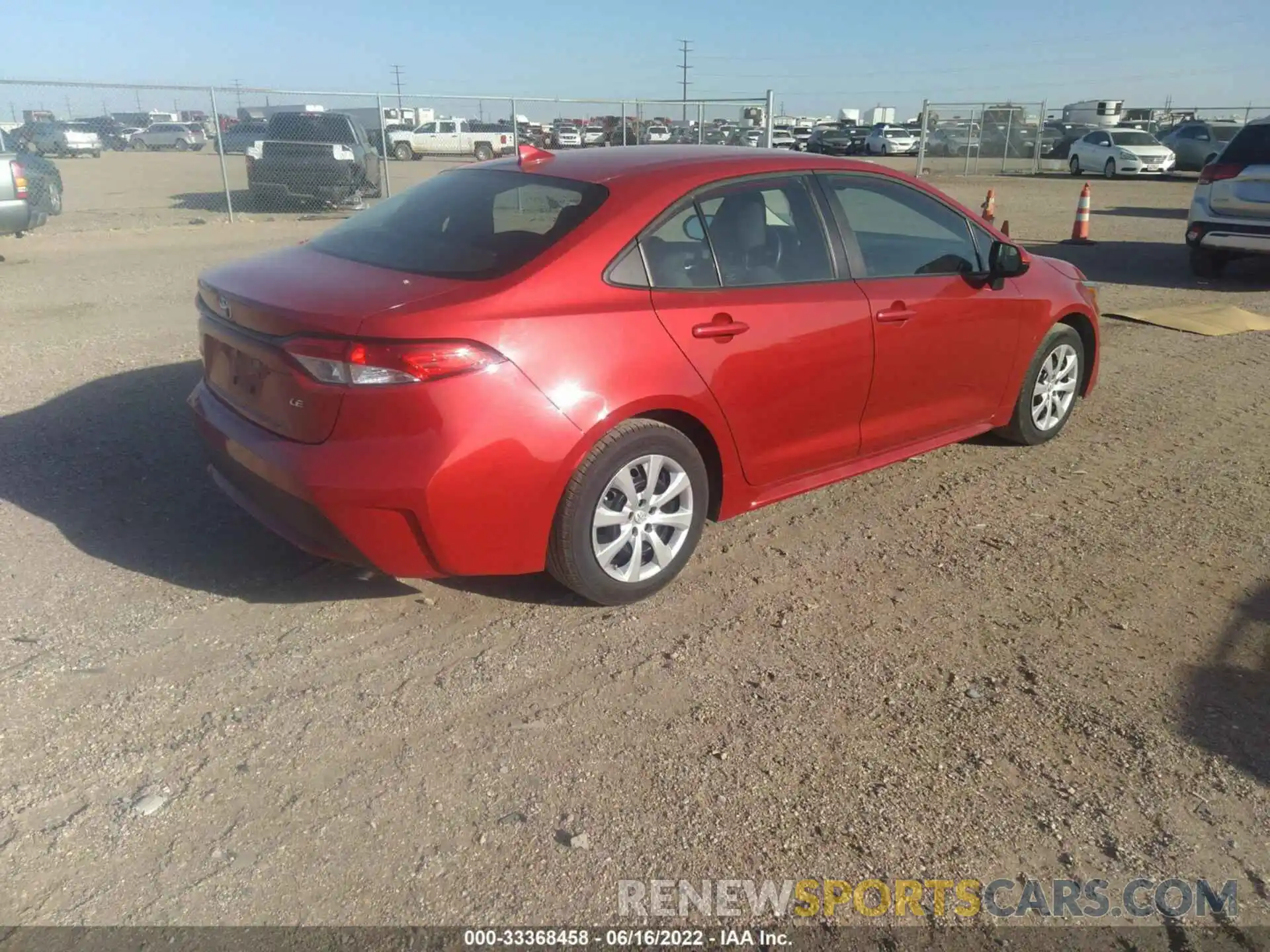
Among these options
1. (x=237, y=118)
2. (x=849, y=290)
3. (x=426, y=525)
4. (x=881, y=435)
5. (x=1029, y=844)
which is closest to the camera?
(x=1029, y=844)

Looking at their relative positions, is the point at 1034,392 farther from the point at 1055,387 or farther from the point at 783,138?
the point at 783,138

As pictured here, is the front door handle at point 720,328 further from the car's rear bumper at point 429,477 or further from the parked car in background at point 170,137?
the parked car in background at point 170,137

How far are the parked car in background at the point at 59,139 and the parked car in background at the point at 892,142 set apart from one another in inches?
1257

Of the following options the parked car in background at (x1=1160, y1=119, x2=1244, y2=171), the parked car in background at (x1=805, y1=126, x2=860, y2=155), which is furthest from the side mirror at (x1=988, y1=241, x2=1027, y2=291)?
the parked car in background at (x1=805, y1=126, x2=860, y2=155)

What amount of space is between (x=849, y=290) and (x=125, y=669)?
3.11 meters

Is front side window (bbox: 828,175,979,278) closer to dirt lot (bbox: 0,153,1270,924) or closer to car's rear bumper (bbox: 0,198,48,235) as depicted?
dirt lot (bbox: 0,153,1270,924)

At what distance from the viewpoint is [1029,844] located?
2.65m

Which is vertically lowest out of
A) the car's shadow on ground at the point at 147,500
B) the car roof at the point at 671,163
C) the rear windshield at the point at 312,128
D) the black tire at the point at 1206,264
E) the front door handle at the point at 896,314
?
the black tire at the point at 1206,264

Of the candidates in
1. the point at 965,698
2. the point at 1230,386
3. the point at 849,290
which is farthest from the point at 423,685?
the point at 1230,386

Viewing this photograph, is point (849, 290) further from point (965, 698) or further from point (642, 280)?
point (965, 698)

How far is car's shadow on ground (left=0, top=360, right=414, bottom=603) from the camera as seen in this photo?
4.00 metres

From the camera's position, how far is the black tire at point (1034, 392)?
5371 millimetres

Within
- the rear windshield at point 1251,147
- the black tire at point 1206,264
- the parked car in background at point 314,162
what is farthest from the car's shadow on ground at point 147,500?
the parked car in background at point 314,162

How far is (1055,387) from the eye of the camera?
5.64m
